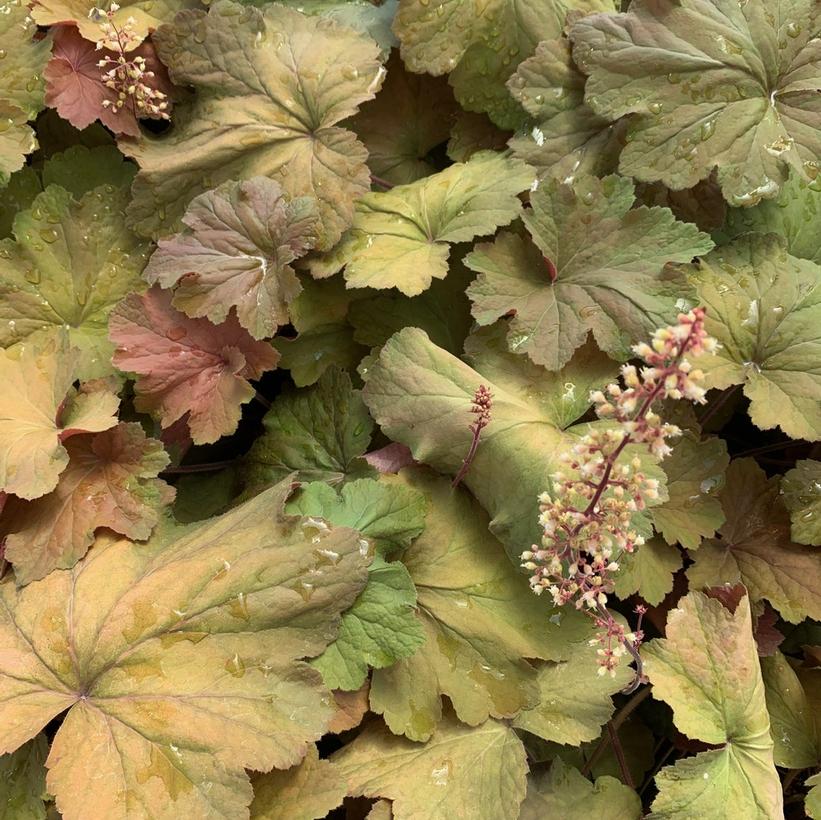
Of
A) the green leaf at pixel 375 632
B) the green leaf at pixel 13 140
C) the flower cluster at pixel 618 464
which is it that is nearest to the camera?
the flower cluster at pixel 618 464

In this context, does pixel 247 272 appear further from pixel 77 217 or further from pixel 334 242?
pixel 77 217

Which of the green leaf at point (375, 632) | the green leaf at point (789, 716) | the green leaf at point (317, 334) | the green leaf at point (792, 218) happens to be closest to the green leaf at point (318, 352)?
the green leaf at point (317, 334)

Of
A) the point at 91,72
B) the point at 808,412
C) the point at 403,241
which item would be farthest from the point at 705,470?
the point at 91,72

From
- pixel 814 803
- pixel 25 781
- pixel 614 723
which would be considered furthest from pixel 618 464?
pixel 25 781

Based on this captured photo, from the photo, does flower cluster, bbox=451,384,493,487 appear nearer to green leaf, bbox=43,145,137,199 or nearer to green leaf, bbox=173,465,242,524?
green leaf, bbox=173,465,242,524

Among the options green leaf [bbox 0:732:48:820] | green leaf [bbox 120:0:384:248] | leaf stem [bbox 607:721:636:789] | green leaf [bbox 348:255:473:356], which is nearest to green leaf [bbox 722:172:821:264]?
green leaf [bbox 348:255:473:356]

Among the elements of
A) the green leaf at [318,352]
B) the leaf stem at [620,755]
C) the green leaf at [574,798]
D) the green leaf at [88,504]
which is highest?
the green leaf at [88,504]

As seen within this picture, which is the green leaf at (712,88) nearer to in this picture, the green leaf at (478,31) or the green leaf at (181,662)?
the green leaf at (478,31)
